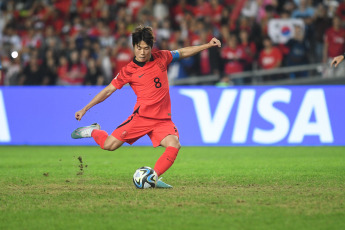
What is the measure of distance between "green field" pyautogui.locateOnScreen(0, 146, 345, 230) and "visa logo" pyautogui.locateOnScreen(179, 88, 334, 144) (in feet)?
6.25

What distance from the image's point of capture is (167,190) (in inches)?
294

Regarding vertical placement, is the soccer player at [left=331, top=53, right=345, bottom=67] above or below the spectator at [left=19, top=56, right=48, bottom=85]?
above

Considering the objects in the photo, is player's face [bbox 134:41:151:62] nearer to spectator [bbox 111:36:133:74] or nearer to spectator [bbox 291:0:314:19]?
spectator [bbox 111:36:133:74]

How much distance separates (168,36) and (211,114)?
4.07 m

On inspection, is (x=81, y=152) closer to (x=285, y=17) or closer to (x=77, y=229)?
(x=285, y=17)

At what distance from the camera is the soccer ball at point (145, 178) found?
7543 millimetres

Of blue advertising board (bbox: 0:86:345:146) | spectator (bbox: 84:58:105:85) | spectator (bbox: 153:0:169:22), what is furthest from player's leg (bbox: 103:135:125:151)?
spectator (bbox: 153:0:169:22)

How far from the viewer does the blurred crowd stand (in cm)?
1648

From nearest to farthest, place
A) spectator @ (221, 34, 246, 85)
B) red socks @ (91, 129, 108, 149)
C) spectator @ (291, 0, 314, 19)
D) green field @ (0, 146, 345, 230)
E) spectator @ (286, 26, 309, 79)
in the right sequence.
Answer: green field @ (0, 146, 345, 230) < red socks @ (91, 129, 108, 149) < spectator @ (286, 26, 309, 79) < spectator @ (221, 34, 246, 85) < spectator @ (291, 0, 314, 19)

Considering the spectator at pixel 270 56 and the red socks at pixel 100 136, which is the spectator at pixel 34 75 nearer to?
the spectator at pixel 270 56

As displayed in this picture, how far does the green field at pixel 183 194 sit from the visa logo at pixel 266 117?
1906 millimetres

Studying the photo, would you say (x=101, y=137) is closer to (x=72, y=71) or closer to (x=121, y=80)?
(x=121, y=80)

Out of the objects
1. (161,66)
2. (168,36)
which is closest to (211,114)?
(168,36)

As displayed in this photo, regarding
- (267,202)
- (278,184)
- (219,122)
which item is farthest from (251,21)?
(267,202)
